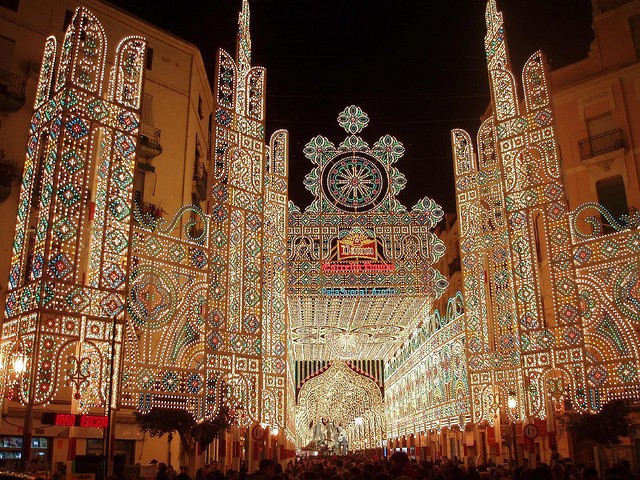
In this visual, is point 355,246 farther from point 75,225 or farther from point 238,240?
point 75,225

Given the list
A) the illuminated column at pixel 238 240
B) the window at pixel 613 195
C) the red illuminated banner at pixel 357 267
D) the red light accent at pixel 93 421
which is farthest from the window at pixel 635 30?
the red light accent at pixel 93 421

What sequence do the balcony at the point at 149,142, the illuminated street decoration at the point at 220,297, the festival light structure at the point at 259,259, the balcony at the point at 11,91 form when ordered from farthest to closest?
the balcony at the point at 149,142
the balcony at the point at 11,91
the illuminated street decoration at the point at 220,297
the festival light structure at the point at 259,259

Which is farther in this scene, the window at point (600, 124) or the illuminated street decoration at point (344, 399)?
the illuminated street decoration at point (344, 399)

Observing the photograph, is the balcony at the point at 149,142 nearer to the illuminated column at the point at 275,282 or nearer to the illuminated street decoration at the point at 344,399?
the illuminated column at the point at 275,282

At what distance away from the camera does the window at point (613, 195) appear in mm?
25328

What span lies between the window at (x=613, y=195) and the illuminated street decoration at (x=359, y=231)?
6778mm

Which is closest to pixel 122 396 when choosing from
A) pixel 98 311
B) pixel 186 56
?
pixel 98 311

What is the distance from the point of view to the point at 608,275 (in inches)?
588

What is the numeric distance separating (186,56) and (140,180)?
6.73 meters

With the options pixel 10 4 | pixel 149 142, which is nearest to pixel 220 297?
pixel 149 142

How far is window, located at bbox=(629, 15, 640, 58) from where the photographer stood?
2562 cm

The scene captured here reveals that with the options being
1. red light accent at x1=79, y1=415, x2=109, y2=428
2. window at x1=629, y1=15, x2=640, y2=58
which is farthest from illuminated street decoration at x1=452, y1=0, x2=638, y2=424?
window at x1=629, y1=15, x2=640, y2=58

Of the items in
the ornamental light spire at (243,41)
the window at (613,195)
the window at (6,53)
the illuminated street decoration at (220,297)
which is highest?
the window at (6,53)

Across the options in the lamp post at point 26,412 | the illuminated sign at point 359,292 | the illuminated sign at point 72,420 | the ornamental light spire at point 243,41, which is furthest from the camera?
the illuminated sign at point 359,292
